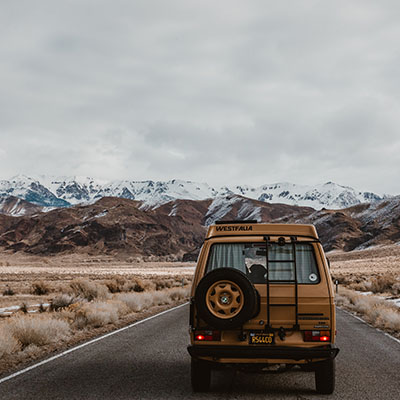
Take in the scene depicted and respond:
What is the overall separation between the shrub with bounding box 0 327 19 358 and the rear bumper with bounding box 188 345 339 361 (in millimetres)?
4696

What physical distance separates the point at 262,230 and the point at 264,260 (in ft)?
1.42

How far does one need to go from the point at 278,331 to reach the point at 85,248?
167m

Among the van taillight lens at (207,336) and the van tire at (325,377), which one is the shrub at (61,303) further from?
the van tire at (325,377)

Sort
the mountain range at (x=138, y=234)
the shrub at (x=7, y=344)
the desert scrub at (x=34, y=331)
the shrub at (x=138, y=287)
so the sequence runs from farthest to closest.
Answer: the mountain range at (x=138, y=234) < the shrub at (x=138, y=287) < the desert scrub at (x=34, y=331) < the shrub at (x=7, y=344)

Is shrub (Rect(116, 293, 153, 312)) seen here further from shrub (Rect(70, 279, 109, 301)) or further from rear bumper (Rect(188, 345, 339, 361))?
rear bumper (Rect(188, 345, 339, 361))

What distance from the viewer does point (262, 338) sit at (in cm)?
677

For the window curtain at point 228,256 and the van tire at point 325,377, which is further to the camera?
the window curtain at point 228,256

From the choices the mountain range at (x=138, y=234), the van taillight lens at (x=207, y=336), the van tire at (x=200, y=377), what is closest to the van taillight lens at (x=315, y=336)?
the van taillight lens at (x=207, y=336)

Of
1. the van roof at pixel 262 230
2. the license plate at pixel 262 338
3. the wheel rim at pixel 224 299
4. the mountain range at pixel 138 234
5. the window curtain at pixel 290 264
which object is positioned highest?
the mountain range at pixel 138 234

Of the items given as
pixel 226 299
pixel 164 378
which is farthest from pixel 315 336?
pixel 164 378

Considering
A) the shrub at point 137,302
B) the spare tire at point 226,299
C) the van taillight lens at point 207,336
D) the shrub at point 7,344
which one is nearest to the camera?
the spare tire at point 226,299

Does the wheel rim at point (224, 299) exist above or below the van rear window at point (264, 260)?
below

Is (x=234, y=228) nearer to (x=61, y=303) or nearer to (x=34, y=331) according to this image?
(x=34, y=331)

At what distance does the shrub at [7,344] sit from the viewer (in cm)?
972
